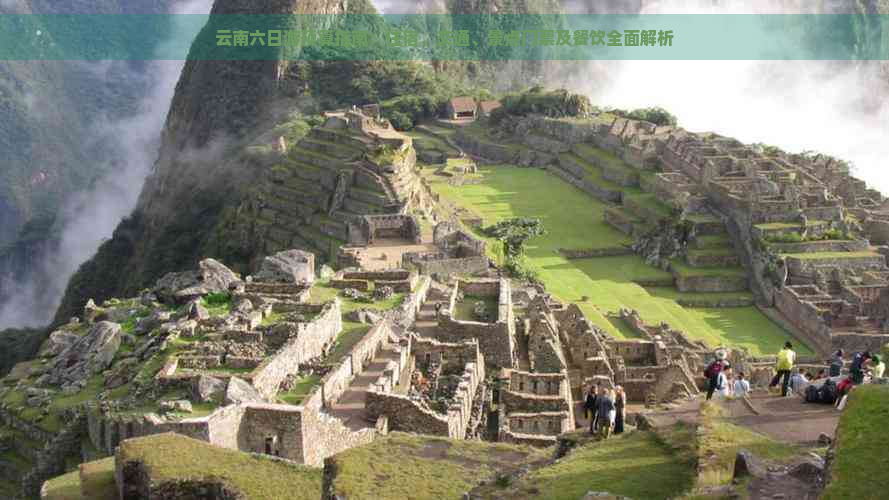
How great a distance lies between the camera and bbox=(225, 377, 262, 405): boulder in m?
21.8

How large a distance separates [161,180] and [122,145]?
14.6 m

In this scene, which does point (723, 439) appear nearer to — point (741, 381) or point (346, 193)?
point (741, 381)

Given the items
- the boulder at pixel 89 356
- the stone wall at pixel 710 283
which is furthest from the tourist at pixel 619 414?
the stone wall at pixel 710 283

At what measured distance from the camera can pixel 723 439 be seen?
50.1ft

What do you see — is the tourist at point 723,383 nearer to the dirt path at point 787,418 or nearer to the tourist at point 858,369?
the tourist at point 858,369

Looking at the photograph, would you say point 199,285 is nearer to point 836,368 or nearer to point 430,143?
point 836,368

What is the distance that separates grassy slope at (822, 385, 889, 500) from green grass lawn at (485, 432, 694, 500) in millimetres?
2878

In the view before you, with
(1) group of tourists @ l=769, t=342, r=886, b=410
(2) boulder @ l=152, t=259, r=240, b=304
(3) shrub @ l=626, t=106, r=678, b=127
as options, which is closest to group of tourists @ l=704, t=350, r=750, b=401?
(1) group of tourists @ l=769, t=342, r=886, b=410

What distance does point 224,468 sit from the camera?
59.2 ft

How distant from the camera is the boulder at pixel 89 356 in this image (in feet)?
91.4

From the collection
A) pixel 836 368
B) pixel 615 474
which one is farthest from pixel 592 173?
pixel 615 474

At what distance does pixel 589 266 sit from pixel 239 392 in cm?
4049

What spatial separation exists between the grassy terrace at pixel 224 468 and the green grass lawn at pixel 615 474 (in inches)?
156

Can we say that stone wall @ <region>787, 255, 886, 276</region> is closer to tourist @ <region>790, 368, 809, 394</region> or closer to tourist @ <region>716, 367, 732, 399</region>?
tourist @ <region>716, 367, 732, 399</region>
